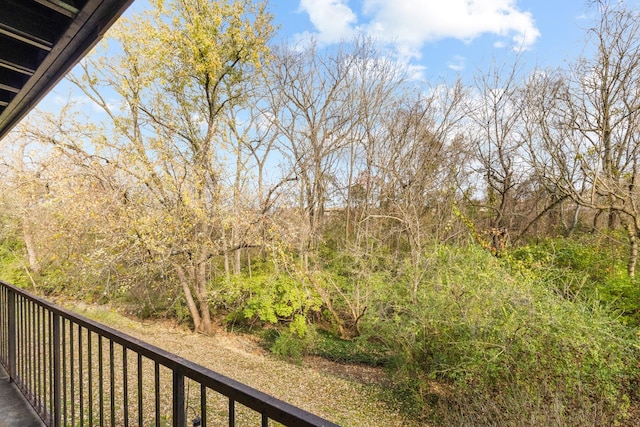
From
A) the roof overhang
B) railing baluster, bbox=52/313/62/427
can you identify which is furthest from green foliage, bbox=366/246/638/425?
the roof overhang

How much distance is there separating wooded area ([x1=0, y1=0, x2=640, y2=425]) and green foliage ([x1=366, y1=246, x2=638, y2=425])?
0.03 metres

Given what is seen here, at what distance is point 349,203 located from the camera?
10656 millimetres

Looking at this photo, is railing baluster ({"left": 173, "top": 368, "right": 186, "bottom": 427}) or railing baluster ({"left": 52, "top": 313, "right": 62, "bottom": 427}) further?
Answer: railing baluster ({"left": 52, "top": 313, "right": 62, "bottom": 427})

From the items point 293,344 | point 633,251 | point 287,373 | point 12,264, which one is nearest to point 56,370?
point 287,373

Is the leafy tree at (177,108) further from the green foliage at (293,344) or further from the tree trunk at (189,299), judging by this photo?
the green foliage at (293,344)

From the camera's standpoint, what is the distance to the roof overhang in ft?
4.84

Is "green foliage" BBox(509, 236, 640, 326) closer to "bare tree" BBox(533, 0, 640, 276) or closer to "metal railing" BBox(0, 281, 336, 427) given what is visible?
"bare tree" BBox(533, 0, 640, 276)

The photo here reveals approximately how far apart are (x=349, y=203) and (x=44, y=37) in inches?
363

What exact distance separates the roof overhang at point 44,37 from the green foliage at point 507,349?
432 centimetres

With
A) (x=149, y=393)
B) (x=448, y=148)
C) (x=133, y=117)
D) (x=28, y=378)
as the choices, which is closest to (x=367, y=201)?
(x=448, y=148)

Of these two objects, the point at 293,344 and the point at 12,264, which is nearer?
the point at 293,344

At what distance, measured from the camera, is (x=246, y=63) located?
7.82 metres

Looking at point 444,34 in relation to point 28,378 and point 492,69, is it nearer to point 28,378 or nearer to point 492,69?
point 492,69

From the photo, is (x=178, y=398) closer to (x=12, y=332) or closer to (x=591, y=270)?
(x=12, y=332)
